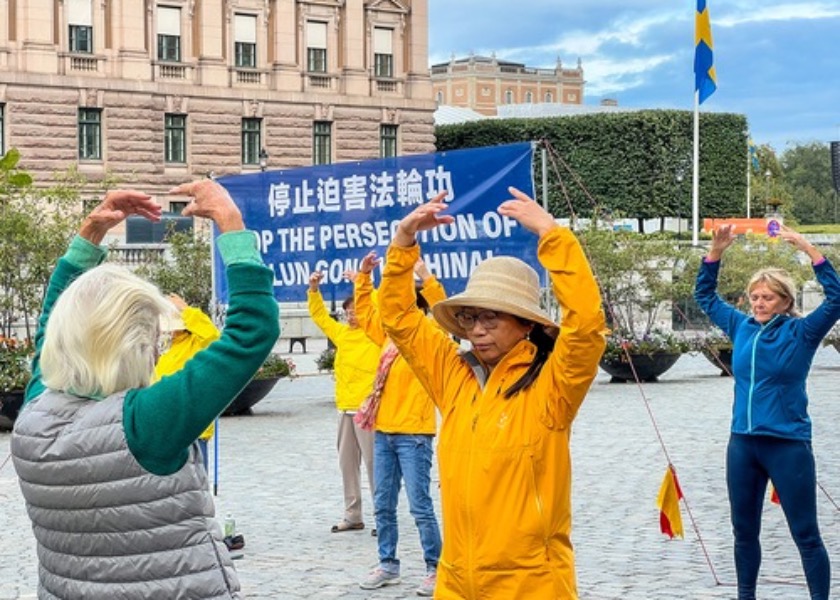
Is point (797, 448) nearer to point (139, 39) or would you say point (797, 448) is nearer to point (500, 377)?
point (500, 377)

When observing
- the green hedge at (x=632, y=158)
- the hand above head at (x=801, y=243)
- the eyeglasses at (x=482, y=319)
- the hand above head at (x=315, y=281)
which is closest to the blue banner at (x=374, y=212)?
the hand above head at (x=315, y=281)

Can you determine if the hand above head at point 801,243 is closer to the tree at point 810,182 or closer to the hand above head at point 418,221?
the hand above head at point 418,221

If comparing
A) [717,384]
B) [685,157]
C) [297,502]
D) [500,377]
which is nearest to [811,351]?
[500,377]

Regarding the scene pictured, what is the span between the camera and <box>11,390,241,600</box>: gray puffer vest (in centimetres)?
350

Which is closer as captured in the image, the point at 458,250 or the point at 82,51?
the point at 458,250

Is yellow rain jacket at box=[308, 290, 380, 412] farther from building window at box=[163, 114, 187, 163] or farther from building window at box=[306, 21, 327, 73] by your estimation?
building window at box=[306, 21, 327, 73]

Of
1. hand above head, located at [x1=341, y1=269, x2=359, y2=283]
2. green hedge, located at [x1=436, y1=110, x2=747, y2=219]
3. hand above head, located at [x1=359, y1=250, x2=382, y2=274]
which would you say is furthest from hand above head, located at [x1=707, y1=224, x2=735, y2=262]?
green hedge, located at [x1=436, y1=110, x2=747, y2=219]

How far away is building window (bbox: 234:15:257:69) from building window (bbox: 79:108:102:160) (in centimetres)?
670

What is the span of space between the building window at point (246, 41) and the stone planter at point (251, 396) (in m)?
38.3

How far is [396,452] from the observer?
891 cm

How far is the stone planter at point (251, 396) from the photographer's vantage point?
19.8 m

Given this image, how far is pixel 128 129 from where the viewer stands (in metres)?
53.1

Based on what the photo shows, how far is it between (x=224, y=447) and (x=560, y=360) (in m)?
11.9

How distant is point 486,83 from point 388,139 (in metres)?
106
